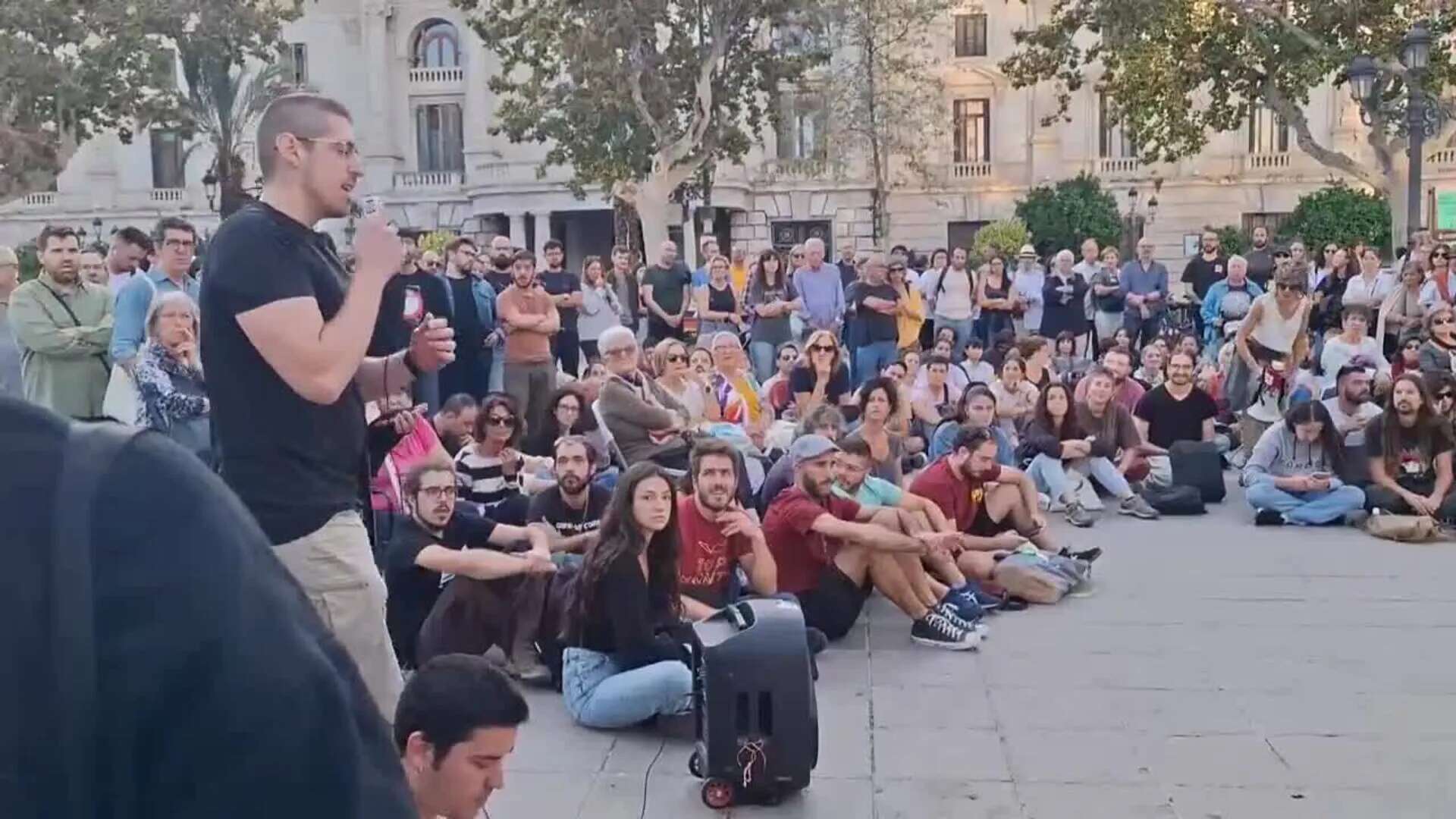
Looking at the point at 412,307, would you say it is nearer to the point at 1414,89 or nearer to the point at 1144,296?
the point at 1144,296

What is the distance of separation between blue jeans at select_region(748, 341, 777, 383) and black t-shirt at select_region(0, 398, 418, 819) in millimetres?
12847

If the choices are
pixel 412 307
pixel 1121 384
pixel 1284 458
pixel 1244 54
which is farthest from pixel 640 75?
pixel 412 307

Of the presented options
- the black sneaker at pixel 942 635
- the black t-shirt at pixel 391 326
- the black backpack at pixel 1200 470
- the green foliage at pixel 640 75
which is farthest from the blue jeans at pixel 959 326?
the black t-shirt at pixel 391 326

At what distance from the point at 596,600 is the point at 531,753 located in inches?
25.8

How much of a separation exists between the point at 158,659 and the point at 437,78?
50.4 metres

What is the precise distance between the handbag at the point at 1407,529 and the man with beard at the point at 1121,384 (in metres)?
2.29

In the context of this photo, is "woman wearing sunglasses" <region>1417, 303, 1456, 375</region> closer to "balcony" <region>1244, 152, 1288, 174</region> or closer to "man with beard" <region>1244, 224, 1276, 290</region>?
"man with beard" <region>1244, 224, 1276, 290</region>

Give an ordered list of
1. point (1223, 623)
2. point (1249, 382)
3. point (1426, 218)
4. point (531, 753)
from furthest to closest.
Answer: point (1426, 218), point (1249, 382), point (1223, 623), point (531, 753)

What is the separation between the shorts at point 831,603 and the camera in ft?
23.8

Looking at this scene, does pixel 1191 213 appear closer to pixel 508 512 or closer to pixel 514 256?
pixel 514 256

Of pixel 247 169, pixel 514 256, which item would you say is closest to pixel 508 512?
pixel 514 256

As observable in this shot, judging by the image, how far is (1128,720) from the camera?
596cm

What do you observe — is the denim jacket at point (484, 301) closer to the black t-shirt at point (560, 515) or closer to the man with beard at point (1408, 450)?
the black t-shirt at point (560, 515)

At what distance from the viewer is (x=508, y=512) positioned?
7.31 meters
